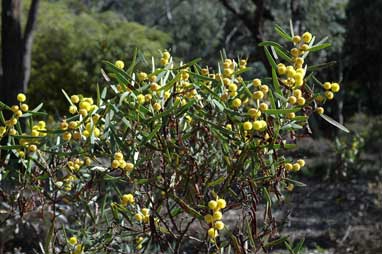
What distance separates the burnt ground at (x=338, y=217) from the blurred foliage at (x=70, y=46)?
476 cm

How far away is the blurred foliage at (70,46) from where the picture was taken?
11.4m

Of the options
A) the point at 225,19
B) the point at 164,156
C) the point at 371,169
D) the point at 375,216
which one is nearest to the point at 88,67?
the point at 371,169

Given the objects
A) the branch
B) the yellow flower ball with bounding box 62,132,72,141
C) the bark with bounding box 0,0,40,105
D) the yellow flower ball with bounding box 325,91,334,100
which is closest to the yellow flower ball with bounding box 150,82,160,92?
the yellow flower ball with bounding box 62,132,72,141

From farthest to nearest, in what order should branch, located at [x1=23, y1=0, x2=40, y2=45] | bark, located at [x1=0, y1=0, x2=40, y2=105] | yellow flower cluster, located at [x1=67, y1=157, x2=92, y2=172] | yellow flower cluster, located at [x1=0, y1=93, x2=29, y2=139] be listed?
branch, located at [x1=23, y1=0, x2=40, y2=45], bark, located at [x1=0, y1=0, x2=40, y2=105], yellow flower cluster, located at [x1=67, y1=157, x2=92, y2=172], yellow flower cluster, located at [x1=0, y1=93, x2=29, y2=139]

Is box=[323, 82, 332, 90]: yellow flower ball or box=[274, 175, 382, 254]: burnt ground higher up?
box=[323, 82, 332, 90]: yellow flower ball

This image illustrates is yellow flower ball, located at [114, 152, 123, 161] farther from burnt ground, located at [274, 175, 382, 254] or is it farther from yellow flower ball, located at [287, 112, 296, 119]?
burnt ground, located at [274, 175, 382, 254]

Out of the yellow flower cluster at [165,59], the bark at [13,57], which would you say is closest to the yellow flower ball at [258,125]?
the yellow flower cluster at [165,59]

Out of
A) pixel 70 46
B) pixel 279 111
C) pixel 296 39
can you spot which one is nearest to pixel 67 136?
pixel 279 111

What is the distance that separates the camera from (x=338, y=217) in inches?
242

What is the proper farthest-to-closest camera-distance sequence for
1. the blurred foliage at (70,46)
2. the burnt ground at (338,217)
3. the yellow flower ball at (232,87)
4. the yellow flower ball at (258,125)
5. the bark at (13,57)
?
the blurred foliage at (70,46) < the bark at (13,57) < the burnt ground at (338,217) < the yellow flower ball at (232,87) < the yellow flower ball at (258,125)

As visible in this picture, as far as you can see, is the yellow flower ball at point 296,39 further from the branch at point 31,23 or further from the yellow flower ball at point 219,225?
the branch at point 31,23

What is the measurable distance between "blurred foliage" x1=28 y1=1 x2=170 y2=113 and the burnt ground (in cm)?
476

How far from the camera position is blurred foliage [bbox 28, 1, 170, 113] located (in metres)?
11.4

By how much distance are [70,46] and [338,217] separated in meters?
8.06
